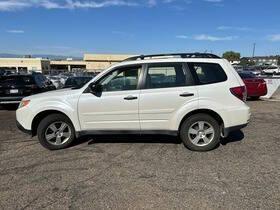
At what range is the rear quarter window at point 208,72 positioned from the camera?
7.24 meters

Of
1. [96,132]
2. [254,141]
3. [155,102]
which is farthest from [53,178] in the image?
[254,141]

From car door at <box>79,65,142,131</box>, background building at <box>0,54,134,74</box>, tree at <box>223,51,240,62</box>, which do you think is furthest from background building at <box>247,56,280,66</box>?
car door at <box>79,65,142,131</box>

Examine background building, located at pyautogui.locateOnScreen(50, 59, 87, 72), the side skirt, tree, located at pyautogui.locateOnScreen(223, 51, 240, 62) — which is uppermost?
tree, located at pyautogui.locateOnScreen(223, 51, 240, 62)

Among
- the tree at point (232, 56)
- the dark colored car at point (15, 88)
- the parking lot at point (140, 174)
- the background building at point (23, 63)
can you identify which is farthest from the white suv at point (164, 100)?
the tree at point (232, 56)

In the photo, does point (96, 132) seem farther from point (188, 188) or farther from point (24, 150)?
point (188, 188)

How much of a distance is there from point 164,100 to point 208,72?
41.2 inches

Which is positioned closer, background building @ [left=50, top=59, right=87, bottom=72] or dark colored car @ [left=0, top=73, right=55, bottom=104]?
dark colored car @ [left=0, top=73, right=55, bottom=104]

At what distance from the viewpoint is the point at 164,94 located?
7.16 m

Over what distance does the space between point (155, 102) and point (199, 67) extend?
3.70 feet

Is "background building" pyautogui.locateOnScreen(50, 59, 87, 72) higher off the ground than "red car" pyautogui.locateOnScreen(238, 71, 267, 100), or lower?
lower

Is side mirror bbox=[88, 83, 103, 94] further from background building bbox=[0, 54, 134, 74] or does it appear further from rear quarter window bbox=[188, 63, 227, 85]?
background building bbox=[0, 54, 134, 74]

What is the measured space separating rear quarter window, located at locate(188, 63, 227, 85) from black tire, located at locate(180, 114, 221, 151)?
2.24 feet

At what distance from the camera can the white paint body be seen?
282 inches

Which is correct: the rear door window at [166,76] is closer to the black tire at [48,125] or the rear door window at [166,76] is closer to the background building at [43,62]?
the black tire at [48,125]
